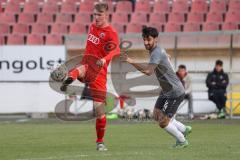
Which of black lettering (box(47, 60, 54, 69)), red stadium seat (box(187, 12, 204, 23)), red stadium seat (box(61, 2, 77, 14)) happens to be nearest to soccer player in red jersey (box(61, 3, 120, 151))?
black lettering (box(47, 60, 54, 69))

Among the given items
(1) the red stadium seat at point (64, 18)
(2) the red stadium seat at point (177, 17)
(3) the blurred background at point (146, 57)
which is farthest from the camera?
(1) the red stadium seat at point (64, 18)

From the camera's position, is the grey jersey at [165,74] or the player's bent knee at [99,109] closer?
the grey jersey at [165,74]

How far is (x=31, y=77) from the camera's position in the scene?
25.6 m

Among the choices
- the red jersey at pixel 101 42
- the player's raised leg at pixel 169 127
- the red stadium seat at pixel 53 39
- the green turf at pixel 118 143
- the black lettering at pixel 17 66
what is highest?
the red stadium seat at pixel 53 39

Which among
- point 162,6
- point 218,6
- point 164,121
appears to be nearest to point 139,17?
point 162,6

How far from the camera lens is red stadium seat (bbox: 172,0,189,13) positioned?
28419 mm

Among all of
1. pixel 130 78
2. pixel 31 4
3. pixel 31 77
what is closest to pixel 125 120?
pixel 130 78

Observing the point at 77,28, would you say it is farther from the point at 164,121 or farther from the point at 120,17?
the point at 164,121

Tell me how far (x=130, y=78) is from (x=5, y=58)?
4.16 metres

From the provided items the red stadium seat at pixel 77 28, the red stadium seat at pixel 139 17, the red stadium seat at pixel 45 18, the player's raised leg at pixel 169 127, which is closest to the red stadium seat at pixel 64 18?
the red stadium seat at pixel 45 18

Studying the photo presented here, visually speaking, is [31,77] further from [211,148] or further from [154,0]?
[211,148]

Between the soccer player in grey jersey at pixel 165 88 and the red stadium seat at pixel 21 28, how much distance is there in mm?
16834

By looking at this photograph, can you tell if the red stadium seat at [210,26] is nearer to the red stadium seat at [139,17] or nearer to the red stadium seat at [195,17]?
the red stadium seat at [195,17]

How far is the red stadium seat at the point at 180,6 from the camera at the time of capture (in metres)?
28.4
